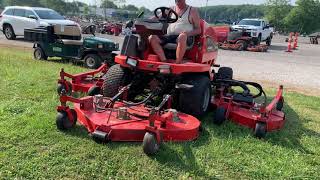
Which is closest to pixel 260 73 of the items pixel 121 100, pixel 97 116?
pixel 121 100

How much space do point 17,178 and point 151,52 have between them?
3.25 m

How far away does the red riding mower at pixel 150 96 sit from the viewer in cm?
472

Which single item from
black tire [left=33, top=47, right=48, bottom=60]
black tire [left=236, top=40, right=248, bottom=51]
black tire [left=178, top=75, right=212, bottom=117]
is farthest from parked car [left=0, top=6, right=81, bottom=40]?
black tire [left=178, top=75, right=212, bottom=117]

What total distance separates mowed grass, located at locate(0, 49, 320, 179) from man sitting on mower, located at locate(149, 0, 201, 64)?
53.7 inches

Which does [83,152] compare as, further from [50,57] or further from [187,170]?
[50,57]

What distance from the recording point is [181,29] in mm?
6371

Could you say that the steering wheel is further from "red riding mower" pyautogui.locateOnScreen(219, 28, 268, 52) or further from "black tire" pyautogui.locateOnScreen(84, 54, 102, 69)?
"red riding mower" pyautogui.locateOnScreen(219, 28, 268, 52)

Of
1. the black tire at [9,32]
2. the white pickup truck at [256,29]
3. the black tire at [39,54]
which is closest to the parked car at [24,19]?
the black tire at [9,32]

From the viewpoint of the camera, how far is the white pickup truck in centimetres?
2442

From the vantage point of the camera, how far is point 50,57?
12539 mm

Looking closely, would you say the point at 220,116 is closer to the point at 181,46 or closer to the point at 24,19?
the point at 181,46

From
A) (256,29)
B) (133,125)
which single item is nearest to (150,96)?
(133,125)

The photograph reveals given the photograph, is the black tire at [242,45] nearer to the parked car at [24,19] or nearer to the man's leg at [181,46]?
the parked car at [24,19]

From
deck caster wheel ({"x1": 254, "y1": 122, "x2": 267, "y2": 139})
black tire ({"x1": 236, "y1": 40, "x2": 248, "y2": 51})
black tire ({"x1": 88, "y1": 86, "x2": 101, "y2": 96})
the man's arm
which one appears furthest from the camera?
black tire ({"x1": 236, "y1": 40, "x2": 248, "y2": 51})
